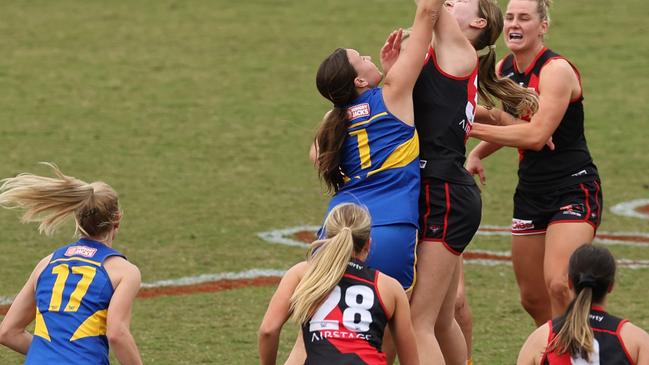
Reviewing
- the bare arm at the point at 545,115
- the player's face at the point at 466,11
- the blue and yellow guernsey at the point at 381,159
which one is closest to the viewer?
the blue and yellow guernsey at the point at 381,159

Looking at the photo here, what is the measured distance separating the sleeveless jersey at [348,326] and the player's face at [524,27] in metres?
2.68

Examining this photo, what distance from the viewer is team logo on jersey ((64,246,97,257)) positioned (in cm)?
593

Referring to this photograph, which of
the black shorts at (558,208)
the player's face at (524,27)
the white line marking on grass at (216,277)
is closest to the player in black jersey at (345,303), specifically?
the black shorts at (558,208)

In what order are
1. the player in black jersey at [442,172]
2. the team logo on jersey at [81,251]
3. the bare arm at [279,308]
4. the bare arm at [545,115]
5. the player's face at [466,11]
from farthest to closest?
the bare arm at [545,115] < the player's face at [466,11] < the player in black jersey at [442,172] < the team logo on jersey at [81,251] < the bare arm at [279,308]

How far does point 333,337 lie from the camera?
552 centimetres

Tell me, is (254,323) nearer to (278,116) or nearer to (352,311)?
(352,311)

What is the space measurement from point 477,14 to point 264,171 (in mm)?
7639

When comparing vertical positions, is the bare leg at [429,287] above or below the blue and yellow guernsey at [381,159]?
below

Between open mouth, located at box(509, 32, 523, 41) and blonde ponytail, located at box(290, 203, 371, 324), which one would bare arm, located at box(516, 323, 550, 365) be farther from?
open mouth, located at box(509, 32, 523, 41)

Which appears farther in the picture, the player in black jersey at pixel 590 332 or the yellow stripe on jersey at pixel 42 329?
the yellow stripe on jersey at pixel 42 329

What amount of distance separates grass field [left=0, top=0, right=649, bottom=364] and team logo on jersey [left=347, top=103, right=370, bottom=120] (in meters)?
2.23

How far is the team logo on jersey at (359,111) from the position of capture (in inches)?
251

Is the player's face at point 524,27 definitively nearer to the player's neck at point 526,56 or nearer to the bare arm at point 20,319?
the player's neck at point 526,56

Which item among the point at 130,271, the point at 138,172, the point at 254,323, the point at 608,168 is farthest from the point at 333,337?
the point at 608,168
